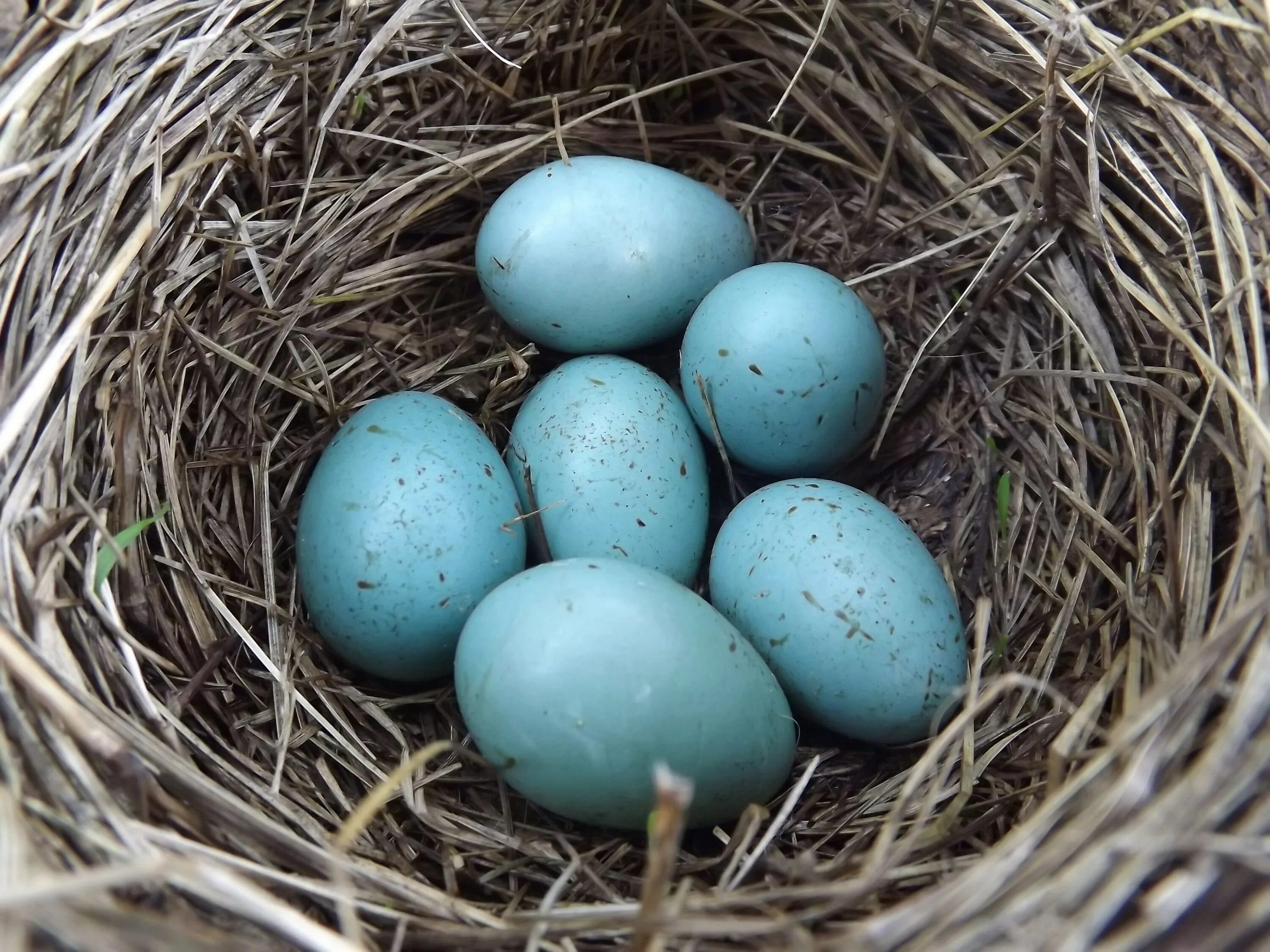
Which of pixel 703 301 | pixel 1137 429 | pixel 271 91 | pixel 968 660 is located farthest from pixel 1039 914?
pixel 271 91

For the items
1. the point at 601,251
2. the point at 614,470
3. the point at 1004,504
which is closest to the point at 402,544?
the point at 614,470

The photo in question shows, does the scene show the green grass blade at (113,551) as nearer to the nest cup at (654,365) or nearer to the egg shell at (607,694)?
the nest cup at (654,365)

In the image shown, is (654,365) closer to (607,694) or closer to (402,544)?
(402,544)

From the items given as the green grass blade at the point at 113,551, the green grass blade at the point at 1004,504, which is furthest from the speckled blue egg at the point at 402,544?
the green grass blade at the point at 1004,504

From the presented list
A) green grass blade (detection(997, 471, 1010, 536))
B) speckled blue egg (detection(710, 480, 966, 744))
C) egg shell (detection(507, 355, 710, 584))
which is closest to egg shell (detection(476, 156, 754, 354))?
egg shell (detection(507, 355, 710, 584))

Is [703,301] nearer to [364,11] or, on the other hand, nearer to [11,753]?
[364,11]
